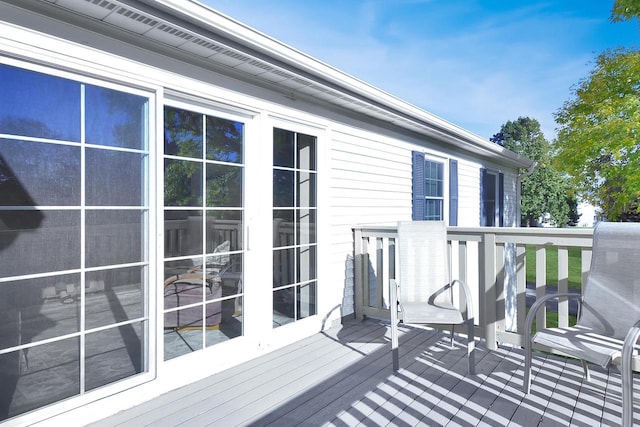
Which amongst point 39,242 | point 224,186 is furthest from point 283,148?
point 39,242

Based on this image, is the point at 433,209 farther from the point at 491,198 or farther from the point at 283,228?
the point at 283,228

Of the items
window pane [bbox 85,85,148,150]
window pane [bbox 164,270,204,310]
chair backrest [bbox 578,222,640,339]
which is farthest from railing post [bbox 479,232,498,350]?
window pane [bbox 85,85,148,150]

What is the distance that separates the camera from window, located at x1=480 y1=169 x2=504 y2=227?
836cm

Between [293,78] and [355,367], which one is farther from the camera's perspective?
[293,78]

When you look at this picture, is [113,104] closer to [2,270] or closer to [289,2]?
[2,270]

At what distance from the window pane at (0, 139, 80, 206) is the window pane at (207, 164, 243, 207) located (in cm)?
91

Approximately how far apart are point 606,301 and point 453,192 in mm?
4354

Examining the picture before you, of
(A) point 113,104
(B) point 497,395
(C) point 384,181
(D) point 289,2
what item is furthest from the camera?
(D) point 289,2

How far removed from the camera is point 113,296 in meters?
2.45

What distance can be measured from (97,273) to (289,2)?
25.9ft

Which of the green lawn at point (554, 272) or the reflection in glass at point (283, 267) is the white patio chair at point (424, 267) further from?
the green lawn at point (554, 272)

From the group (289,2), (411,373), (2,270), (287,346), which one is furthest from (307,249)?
(289,2)

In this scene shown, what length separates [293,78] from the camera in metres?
3.33

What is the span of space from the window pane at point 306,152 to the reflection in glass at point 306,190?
82 millimetres
